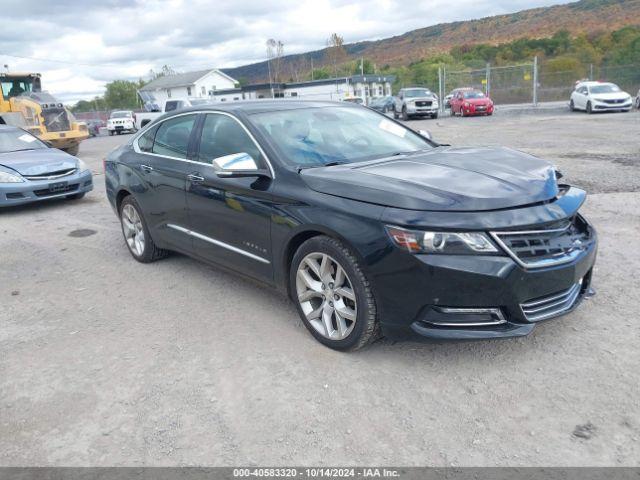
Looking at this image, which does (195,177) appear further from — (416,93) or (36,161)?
(416,93)

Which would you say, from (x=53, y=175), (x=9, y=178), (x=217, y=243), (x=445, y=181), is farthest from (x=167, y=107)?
(x=445, y=181)

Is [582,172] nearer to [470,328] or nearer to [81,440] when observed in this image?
[470,328]

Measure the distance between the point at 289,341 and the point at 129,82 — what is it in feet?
426

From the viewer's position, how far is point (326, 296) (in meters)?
3.74

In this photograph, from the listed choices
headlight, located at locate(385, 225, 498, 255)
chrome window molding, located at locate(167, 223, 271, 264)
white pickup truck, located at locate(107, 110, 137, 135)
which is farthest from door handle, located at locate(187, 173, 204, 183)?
white pickup truck, located at locate(107, 110, 137, 135)

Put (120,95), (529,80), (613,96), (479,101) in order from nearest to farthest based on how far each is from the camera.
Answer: (613,96), (479,101), (529,80), (120,95)

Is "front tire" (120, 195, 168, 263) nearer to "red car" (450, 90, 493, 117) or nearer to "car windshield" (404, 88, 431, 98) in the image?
"red car" (450, 90, 493, 117)

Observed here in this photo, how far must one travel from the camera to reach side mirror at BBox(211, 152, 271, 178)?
4012 millimetres

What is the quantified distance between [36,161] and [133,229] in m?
4.51

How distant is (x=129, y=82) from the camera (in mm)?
122312

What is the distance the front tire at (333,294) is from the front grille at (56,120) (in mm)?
17906

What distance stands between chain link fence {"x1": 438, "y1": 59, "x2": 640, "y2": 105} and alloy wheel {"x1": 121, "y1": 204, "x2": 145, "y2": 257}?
3339 cm

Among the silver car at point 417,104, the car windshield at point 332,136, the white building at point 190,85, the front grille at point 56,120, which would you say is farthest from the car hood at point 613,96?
the white building at point 190,85

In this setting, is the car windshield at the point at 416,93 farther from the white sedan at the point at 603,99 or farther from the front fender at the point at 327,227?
the front fender at the point at 327,227
